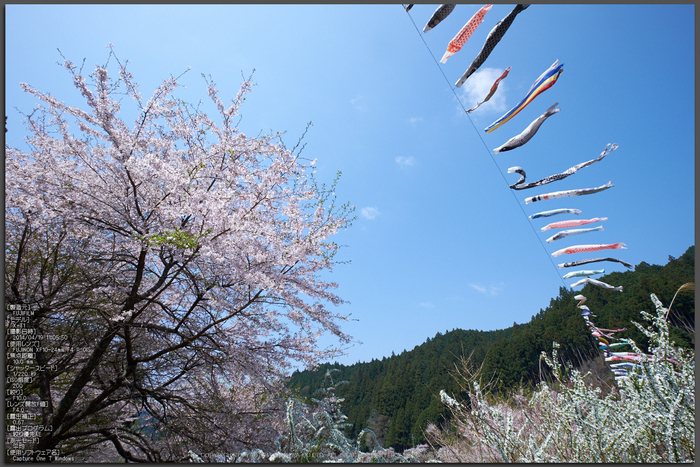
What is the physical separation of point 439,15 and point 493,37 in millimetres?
698

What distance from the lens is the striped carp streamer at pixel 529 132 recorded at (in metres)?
3.95

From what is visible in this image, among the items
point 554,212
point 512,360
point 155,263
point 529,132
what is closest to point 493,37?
point 529,132

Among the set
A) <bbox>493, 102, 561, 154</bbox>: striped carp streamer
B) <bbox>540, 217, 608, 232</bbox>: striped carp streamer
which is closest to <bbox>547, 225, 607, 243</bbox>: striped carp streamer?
<bbox>540, 217, 608, 232</bbox>: striped carp streamer

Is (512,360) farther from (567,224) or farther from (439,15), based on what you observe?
(439,15)

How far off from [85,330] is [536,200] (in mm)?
6746

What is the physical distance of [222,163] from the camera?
4.59 metres

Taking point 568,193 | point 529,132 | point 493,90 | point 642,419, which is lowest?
point 642,419

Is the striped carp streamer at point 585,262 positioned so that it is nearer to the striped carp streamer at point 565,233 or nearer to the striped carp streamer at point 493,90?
the striped carp streamer at point 565,233

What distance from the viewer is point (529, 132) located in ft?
13.3

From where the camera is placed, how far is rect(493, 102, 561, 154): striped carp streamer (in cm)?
395

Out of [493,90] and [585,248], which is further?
[585,248]

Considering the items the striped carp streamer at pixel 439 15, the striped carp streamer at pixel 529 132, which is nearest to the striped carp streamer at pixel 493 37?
the striped carp streamer at pixel 439 15

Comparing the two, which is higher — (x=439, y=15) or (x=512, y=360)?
(x=439, y=15)

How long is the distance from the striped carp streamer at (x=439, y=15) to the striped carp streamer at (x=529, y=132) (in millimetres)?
1828
